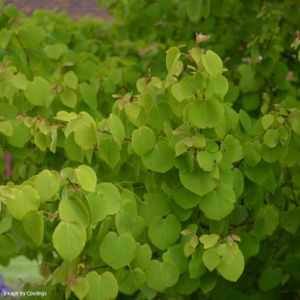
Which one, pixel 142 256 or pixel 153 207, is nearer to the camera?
pixel 142 256

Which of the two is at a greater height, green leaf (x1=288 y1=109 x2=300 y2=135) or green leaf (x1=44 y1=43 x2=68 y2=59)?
green leaf (x1=288 y1=109 x2=300 y2=135)

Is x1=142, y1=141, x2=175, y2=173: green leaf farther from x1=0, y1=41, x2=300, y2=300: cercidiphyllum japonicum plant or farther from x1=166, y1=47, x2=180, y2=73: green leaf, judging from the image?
x1=166, y1=47, x2=180, y2=73: green leaf

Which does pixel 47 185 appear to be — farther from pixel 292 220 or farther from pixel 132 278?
pixel 292 220

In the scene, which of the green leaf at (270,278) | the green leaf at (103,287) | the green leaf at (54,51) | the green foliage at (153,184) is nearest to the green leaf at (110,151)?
the green foliage at (153,184)

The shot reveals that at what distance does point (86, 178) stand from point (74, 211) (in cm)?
9

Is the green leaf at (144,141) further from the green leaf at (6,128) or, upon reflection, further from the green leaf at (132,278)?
the green leaf at (6,128)

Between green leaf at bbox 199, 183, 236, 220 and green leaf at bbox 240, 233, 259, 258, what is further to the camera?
green leaf at bbox 240, 233, 259, 258

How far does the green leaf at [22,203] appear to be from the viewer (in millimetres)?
1609

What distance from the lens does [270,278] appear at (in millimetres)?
2631

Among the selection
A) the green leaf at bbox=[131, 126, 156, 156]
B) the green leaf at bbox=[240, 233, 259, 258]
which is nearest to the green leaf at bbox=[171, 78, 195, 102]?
the green leaf at bbox=[131, 126, 156, 156]

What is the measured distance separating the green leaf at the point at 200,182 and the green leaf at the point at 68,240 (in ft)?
1.41

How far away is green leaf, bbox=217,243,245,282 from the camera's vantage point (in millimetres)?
1848

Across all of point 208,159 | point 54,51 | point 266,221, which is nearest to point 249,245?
point 266,221

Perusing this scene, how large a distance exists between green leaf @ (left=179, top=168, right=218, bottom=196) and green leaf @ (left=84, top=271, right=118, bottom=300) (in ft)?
1.09
